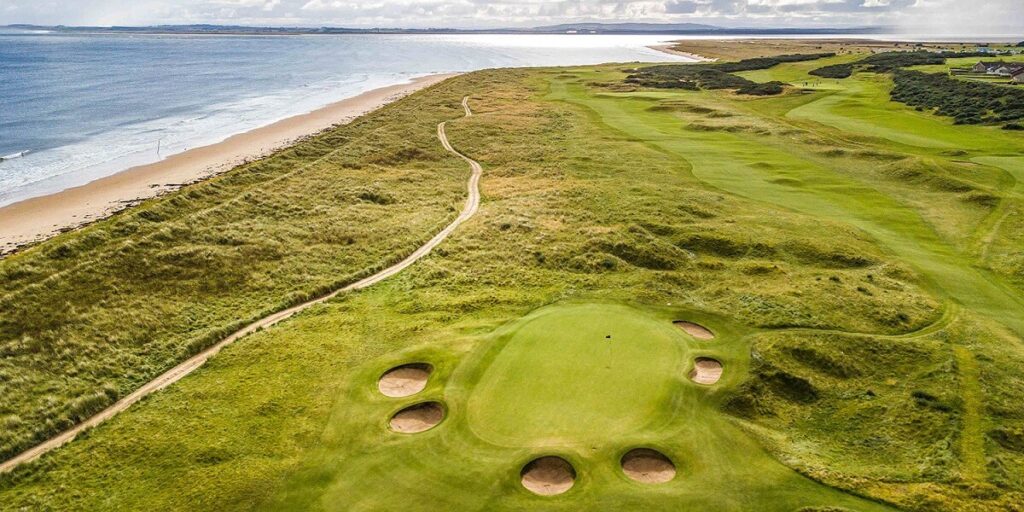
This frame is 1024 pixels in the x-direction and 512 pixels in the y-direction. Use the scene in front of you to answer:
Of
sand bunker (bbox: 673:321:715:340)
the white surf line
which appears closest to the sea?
the white surf line

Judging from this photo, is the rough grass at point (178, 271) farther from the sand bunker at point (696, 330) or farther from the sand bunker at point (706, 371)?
the sand bunker at point (706, 371)

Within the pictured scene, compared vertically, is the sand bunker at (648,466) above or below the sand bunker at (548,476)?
above

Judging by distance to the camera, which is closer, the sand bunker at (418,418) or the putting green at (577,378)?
the putting green at (577,378)

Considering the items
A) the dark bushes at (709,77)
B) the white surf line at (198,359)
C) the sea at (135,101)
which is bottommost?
the white surf line at (198,359)

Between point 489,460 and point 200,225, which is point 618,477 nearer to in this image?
point 489,460

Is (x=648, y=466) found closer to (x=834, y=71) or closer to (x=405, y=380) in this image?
(x=405, y=380)

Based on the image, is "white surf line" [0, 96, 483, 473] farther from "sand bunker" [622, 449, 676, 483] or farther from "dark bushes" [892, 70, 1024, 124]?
"dark bushes" [892, 70, 1024, 124]

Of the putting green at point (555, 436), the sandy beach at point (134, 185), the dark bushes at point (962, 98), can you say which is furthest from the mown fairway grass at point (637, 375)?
the dark bushes at point (962, 98)
